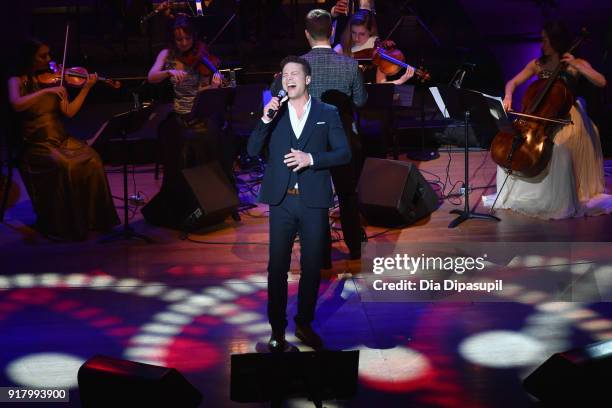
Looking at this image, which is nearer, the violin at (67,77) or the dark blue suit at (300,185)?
the dark blue suit at (300,185)

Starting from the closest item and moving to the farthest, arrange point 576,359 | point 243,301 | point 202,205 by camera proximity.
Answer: point 576,359, point 243,301, point 202,205

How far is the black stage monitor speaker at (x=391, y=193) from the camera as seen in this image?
6953mm

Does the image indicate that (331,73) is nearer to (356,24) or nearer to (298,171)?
(298,171)

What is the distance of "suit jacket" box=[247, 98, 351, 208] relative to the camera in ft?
14.9

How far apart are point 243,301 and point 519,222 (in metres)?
2.70

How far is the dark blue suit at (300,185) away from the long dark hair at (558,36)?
123 inches

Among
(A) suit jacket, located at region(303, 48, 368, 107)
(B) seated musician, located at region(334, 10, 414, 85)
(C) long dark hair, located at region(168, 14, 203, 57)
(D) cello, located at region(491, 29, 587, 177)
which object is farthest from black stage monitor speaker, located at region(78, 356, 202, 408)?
(B) seated musician, located at region(334, 10, 414, 85)

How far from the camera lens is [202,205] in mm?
6996

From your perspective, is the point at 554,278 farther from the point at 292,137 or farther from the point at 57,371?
the point at 57,371

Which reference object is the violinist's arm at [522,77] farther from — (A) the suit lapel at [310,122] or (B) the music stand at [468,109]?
(A) the suit lapel at [310,122]

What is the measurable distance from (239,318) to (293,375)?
148cm

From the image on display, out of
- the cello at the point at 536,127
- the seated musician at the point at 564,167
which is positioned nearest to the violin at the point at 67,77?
the cello at the point at 536,127

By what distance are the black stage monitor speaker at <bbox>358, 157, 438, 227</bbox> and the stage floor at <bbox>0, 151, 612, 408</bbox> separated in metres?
0.12

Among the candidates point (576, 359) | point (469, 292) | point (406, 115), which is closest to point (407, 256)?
point (469, 292)
